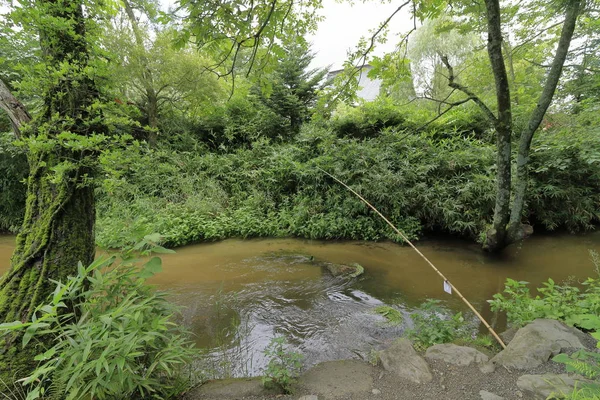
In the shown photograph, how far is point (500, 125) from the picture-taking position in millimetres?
3773

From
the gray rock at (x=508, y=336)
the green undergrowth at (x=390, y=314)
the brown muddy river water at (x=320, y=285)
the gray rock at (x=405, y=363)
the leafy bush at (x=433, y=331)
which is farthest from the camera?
the green undergrowth at (x=390, y=314)

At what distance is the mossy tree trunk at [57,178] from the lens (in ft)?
5.86

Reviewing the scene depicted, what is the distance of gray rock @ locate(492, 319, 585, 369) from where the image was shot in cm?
185

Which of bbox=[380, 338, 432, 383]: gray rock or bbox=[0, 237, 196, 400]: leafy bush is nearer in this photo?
bbox=[0, 237, 196, 400]: leafy bush

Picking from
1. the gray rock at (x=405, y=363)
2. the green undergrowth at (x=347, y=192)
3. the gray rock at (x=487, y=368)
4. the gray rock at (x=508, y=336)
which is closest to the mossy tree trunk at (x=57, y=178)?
the green undergrowth at (x=347, y=192)

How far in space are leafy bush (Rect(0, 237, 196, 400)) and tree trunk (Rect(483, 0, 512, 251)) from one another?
4.51 m

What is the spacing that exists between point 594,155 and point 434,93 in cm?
895

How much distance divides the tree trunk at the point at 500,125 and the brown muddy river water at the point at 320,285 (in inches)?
25.1

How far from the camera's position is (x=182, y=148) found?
9.37 metres

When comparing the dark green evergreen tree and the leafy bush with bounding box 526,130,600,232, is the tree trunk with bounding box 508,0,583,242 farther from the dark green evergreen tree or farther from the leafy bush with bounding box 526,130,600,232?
the dark green evergreen tree

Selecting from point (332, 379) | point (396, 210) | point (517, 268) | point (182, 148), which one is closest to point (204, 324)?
point (332, 379)

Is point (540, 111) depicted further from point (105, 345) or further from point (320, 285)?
point (105, 345)

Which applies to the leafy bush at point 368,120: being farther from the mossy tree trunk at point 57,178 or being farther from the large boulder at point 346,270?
the mossy tree trunk at point 57,178

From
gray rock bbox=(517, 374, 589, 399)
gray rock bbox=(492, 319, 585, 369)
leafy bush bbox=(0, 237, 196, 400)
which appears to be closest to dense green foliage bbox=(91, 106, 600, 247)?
leafy bush bbox=(0, 237, 196, 400)
